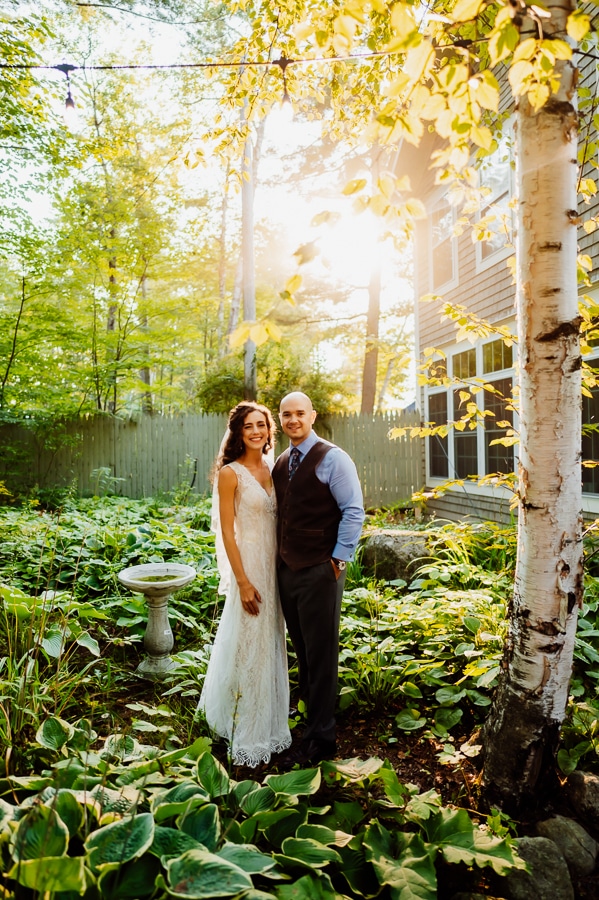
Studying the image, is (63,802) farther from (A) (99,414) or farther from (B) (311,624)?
(A) (99,414)

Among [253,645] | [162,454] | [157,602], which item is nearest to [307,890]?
[253,645]

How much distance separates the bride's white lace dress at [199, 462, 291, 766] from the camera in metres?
2.74

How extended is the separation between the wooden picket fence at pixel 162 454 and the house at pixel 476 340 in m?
0.94

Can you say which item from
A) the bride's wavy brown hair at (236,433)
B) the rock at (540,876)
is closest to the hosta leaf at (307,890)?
the rock at (540,876)

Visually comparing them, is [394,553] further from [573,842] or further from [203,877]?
[203,877]

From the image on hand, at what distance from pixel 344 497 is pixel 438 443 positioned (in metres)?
7.00

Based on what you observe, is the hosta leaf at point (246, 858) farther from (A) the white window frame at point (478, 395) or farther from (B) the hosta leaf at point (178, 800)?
(A) the white window frame at point (478, 395)

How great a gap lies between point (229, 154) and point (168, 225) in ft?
30.1

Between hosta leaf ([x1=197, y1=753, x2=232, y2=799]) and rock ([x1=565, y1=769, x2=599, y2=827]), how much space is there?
1.35m

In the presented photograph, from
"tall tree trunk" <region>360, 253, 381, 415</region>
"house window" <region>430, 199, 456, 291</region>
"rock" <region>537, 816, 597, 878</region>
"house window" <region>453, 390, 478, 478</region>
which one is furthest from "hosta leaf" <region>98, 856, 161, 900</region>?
"tall tree trunk" <region>360, 253, 381, 415</region>

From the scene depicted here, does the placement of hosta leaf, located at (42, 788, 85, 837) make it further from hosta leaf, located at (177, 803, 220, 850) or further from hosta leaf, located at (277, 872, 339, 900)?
hosta leaf, located at (277, 872, 339, 900)

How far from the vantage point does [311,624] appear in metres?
2.62

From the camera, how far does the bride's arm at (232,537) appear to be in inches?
107

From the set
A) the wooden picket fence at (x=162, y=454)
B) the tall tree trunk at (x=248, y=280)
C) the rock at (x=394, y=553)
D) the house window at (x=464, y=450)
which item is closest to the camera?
the rock at (x=394, y=553)
